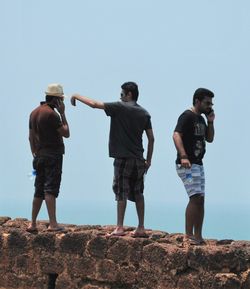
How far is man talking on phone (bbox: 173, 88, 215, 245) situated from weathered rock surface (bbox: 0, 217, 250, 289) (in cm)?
45

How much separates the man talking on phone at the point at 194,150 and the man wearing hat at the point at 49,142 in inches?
72.3

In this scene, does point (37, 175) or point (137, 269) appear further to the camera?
point (37, 175)

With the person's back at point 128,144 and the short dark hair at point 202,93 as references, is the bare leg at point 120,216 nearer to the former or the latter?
the person's back at point 128,144

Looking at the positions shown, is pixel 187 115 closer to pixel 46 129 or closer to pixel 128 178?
pixel 128 178

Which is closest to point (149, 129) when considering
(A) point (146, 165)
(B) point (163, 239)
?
(A) point (146, 165)

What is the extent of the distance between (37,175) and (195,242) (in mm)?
2664

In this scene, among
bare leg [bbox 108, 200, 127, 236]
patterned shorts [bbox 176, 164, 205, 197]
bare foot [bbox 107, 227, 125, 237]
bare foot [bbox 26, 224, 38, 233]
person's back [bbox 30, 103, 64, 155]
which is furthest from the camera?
bare foot [bbox 26, 224, 38, 233]

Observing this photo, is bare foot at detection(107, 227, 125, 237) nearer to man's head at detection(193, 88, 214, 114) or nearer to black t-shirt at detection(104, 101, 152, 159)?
black t-shirt at detection(104, 101, 152, 159)

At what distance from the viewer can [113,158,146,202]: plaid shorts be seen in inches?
460

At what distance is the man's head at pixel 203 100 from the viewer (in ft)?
37.5

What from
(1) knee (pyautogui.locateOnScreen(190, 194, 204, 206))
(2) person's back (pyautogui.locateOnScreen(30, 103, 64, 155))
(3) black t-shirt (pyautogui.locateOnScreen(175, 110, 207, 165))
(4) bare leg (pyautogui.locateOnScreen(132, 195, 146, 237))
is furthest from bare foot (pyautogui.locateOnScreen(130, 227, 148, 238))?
(2) person's back (pyautogui.locateOnScreen(30, 103, 64, 155))

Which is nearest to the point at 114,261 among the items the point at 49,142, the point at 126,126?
the point at 126,126

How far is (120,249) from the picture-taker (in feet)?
37.9

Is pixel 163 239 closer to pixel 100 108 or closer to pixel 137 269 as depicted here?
pixel 137 269
